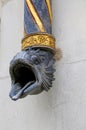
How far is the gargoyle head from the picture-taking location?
841 millimetres

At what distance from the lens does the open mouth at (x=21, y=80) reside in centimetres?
85

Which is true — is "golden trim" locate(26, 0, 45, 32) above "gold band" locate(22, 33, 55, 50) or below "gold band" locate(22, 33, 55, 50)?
above

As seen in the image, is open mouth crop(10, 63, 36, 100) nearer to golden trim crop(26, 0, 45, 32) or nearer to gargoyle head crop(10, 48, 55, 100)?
gargoyle head crop(10, 48, 55, 100)

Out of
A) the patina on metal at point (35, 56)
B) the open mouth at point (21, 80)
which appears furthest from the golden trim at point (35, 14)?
the open mouth at point (21, 80)

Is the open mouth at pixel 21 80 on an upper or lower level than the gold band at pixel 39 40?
lower

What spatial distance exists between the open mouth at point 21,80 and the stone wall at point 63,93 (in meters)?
0.07

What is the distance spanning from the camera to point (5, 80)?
1050mm

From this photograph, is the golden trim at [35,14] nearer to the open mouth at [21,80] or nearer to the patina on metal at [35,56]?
the patina on metal at [35,56]

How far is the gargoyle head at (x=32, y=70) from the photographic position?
84cm

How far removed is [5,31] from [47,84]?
0.31m

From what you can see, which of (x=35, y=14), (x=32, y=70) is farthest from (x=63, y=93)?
(x=35, y=14)

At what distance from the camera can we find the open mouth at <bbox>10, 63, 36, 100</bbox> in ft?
2.79

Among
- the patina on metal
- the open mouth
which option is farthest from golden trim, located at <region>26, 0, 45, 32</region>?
the open mouth

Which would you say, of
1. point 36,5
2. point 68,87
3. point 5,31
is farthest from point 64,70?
point 5,31
